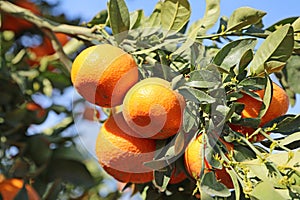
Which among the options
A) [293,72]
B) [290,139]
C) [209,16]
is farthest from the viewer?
[293,72]

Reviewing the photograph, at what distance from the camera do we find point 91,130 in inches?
34.9

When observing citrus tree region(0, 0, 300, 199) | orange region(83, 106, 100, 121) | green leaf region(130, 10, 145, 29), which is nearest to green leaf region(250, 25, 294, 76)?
citrus tree region(0, 0, 300, 199)

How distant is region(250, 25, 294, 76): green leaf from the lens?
0.65 metres

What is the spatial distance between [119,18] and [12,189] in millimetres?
545

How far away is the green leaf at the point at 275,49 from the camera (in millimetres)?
654

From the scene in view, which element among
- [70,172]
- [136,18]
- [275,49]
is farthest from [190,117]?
[70,172]

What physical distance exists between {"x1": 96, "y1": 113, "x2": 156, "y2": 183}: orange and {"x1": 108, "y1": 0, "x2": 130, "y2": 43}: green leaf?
108 millimetres

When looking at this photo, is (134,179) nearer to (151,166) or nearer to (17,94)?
(151,166)

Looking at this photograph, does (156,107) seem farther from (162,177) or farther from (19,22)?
(19,22)

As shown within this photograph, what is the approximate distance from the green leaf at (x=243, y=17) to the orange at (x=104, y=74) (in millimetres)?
146

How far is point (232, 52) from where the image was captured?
69 cm

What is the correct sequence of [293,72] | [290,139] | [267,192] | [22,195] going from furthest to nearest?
[22,195], [293,72], [290,139], [267,192]

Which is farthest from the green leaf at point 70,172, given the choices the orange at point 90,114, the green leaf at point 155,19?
the green leaf at point 155,19

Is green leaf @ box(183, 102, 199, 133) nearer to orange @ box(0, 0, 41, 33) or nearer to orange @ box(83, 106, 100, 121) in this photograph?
orange @ box(83, 106, 100, 121)
